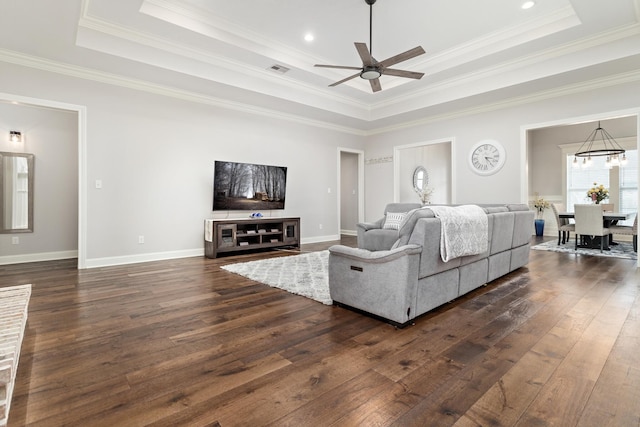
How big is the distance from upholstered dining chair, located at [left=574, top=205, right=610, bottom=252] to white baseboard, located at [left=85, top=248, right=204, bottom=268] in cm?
688

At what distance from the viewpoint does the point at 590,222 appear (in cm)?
573

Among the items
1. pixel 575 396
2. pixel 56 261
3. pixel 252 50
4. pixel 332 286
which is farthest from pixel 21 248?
pixel 575 396

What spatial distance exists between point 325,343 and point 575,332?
5.90 ft

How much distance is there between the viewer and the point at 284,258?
201 inches

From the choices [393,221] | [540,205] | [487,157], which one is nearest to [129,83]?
[393,221]

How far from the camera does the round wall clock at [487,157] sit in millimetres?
5945

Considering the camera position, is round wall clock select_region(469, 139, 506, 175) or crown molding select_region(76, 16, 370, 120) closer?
crown molding select_region(76, 16, 370, 120)

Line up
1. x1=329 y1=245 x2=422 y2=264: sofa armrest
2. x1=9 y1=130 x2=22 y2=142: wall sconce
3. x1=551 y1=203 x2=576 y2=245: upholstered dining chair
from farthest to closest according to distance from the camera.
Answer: x1=551 y1=203 x2=576 y2=245: upholstered dining chair
x1=9 y1=130 x2=22 y2=142: wall sconce
x1=329 y1=245 x2=422 y2=264: sofa armrest

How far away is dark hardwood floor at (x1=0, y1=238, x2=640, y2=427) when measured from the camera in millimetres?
1412

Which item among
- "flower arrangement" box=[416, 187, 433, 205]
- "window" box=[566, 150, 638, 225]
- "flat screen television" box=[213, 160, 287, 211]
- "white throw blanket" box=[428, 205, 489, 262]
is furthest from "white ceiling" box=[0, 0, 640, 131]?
"window" box=[566, 150, 638, 225]

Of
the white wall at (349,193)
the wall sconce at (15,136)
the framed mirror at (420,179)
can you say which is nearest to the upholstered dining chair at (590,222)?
the framed mirror at (420,179)

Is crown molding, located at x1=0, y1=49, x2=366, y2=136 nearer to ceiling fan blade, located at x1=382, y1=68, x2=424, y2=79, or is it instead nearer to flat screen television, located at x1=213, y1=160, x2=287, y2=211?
flat screen television, located at x1=213, y1=160, x2=287, y2=211

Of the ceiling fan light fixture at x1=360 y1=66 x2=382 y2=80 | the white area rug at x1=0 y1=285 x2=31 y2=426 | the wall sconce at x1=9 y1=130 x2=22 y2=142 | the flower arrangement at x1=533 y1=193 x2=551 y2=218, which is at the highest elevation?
the ceiling fan light fixture at x1=360 y1=66 x2=382 y2=80

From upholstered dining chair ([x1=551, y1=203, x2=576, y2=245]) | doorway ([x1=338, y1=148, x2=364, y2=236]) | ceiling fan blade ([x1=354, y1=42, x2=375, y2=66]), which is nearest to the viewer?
ceiling fan blade ([x1=354, y1=42, x2=375, y2=66])
